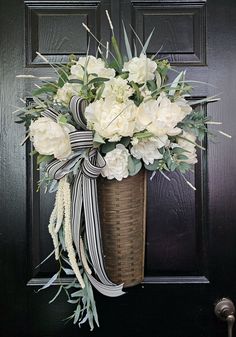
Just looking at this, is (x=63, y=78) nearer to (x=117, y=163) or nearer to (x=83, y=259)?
(x=117, y=163)

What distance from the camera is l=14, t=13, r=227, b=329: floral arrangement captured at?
873 millimetres

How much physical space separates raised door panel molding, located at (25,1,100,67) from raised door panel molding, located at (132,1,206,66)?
135 millimetres

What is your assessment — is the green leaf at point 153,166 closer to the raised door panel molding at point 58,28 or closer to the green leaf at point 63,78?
the green leaf at point 63,78

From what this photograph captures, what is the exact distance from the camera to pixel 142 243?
1016 mm

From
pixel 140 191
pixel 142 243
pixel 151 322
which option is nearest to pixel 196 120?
pixel 140 191

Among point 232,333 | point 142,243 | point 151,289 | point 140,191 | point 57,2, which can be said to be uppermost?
point 57,2

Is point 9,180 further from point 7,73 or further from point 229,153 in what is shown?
point 229,153

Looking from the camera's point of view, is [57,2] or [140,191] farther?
[57,2]

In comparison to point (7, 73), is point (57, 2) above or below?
above

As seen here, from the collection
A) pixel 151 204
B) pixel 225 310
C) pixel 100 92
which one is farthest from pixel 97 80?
pixel 225 310

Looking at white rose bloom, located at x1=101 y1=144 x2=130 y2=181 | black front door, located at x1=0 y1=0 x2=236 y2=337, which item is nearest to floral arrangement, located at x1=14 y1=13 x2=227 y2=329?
white rose bloom, located at x1=101 y1=144 x2=130 y2=181

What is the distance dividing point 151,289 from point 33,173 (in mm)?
483

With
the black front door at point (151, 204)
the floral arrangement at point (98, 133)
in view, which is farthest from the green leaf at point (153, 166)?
the black front door at point (151, 204)

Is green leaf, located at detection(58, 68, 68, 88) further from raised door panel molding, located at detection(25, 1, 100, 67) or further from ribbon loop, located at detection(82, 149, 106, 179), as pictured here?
raised door panel molding, located at detection(25, 1, 100, 67)
